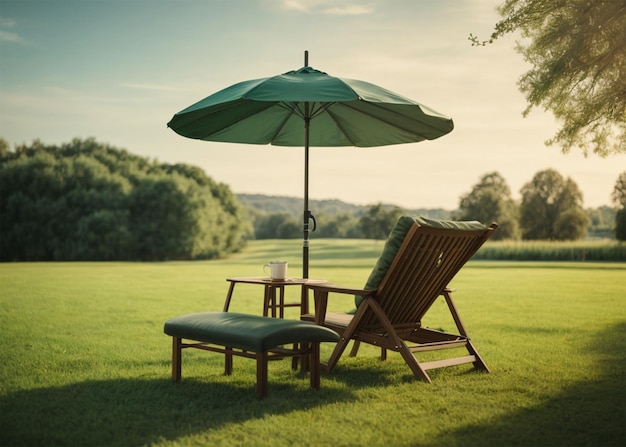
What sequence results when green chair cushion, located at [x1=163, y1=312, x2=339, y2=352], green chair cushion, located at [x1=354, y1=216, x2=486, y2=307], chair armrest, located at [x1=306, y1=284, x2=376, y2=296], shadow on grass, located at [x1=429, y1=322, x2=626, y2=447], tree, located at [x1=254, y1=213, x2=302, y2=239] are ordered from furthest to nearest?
tree, located at [x1=254, y1=213, x2=302, y2=239] → chair armrest, located at [x1=306, y1=284, x2=376, y2=296] → green chair cushion, located at [x1=354, y1=216, x2=486, y2=307] → green chair cushion, located at [x1=163, y1=312, x2=339, y2=352] → shadow on grass, located at [x1=429, y1=322, x2=626, y2=447]

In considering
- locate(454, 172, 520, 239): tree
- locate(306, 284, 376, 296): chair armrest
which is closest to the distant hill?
locate(454, 172, 520, 239): tree

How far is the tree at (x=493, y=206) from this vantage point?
51656 mm

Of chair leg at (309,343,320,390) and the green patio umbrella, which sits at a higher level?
the green patio umbrella

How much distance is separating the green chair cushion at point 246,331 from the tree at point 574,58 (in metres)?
7.66

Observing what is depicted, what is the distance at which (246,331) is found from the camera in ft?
13.2

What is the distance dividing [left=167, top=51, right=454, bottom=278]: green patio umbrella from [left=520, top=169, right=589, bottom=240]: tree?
1908 inches

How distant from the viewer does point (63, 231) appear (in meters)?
40.9

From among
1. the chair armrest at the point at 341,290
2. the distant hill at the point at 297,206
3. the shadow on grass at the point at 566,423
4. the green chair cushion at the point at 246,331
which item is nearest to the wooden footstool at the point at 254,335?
the green chair cushion at the point at 246,331

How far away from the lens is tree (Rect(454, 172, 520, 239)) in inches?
2034

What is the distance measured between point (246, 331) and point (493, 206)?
5059 centimetres

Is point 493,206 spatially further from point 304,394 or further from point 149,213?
point 304,394

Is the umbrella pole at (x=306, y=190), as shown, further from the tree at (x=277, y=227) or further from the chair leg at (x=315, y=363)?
the tree at (x=277, y=227)

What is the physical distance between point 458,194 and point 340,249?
1864 centimetres

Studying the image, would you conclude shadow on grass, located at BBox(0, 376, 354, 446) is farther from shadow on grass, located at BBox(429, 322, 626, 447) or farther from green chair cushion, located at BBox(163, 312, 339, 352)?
shadow on grass, located at BBox(429, 322, 626, 447)
